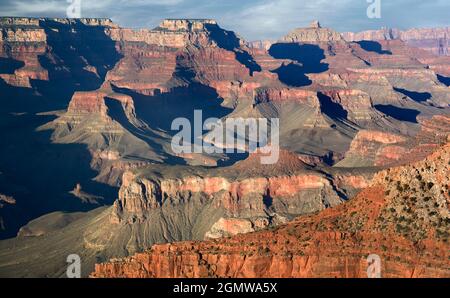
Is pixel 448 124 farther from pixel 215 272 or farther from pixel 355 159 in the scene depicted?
pixel 215 272

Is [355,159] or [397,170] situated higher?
[397,170]
